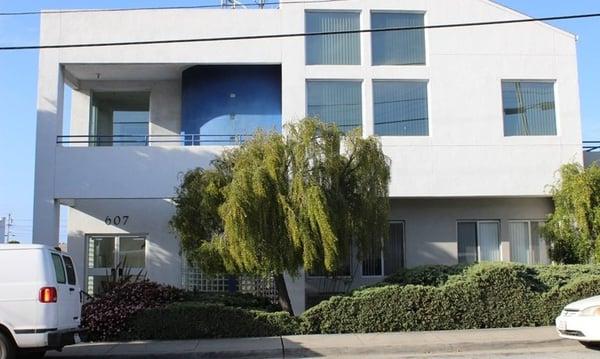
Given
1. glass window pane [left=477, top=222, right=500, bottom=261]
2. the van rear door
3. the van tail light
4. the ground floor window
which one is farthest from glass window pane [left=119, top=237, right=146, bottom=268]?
glass window pane [left=477, top=222, right=500, bottom=261]

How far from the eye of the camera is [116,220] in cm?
1931

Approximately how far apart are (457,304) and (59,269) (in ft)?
28.0

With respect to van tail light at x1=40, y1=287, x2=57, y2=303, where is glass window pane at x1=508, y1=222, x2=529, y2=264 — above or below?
above

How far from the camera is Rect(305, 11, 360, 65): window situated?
1877 cm

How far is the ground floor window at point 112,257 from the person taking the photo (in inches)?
758

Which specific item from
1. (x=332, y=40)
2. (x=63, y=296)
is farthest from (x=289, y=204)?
(x=332, y=40)

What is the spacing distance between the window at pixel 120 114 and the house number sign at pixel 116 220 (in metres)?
2.62

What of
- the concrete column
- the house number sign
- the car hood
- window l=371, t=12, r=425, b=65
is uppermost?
window l=371, t=12, r=425, b=65

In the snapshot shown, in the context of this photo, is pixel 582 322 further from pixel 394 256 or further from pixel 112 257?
pixel 112 257

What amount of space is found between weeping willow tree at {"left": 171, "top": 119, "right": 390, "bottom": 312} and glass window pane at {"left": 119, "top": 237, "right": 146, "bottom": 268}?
4050 millimetres

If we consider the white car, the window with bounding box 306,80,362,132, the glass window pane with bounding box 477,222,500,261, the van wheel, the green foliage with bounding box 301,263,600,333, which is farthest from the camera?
the glass window pane with bounding box 477,222,500,261

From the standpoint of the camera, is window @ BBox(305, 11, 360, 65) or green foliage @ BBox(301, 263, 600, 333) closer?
green foliage @ BBox(301, 263, 600, 333)

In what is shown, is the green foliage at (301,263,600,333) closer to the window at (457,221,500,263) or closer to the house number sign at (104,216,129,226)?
the window at (457,221,500,263)

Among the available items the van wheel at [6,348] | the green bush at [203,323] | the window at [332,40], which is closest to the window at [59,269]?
the van wheel at [6,348]
